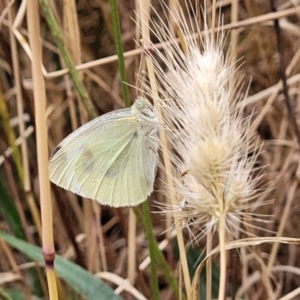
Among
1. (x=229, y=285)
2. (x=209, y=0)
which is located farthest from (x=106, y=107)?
(x=229, y=285)

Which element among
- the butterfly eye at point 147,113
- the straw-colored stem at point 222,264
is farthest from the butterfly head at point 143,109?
the straw-colored stem at point 222,264

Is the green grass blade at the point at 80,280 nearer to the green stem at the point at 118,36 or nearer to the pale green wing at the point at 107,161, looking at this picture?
the pale green wing at the point at 107,161

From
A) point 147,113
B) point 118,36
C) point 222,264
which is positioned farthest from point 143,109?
point 222,264

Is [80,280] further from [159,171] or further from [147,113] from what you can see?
[159,171]

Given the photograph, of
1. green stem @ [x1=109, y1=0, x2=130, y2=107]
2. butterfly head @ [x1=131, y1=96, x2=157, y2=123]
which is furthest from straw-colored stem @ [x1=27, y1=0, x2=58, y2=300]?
butterfly head @ [x1=131, y1=96, x2=157, y2=123]

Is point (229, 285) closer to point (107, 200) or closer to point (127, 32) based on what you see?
point (107, 200)

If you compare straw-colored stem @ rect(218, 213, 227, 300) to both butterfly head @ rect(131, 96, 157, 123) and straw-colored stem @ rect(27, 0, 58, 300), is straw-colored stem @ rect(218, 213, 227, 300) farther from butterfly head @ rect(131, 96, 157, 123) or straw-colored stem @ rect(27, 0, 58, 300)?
butterfly head @ rect(131, 96, 157, 123)
